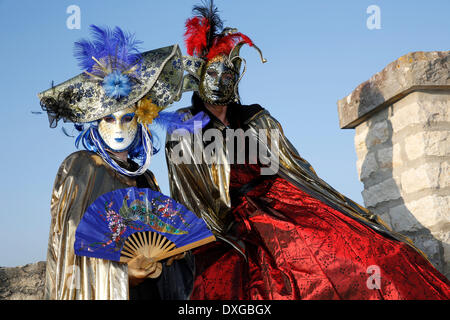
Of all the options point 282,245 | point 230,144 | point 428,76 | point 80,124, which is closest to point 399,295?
point 282,245

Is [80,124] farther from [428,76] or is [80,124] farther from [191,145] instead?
[428,76]

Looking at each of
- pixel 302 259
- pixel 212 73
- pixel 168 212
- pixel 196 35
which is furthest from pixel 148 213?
pixel 196 35

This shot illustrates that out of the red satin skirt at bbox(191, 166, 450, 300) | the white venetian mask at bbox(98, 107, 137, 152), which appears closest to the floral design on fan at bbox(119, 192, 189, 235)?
the white venetian mask at bbox(98, 107, 137, 152)

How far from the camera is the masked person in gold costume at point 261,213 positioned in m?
3.23

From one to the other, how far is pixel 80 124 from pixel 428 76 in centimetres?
291

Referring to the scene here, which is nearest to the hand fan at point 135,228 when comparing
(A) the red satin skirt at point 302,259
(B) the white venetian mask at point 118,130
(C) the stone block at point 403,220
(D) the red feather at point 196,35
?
(B) the white venetian mask at point 118,130

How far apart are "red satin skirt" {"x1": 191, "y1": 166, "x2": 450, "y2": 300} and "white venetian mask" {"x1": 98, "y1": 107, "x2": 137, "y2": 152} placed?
1.01 meters

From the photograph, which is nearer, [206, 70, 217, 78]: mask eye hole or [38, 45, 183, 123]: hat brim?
[38, 45, 183, 123]: hat brim

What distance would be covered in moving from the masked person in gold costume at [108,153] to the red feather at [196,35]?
64 centimetres

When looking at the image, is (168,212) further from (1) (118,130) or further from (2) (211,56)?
(2) (211,56)

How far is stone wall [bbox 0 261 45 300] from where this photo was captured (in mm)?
3672

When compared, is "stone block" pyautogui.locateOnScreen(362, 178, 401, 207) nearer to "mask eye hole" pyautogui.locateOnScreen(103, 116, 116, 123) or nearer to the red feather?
the red feather

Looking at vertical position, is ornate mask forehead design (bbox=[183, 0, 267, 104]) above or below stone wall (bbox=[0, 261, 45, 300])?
above

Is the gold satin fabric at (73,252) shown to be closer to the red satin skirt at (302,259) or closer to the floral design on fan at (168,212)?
the floral design on fan at (168,212)
